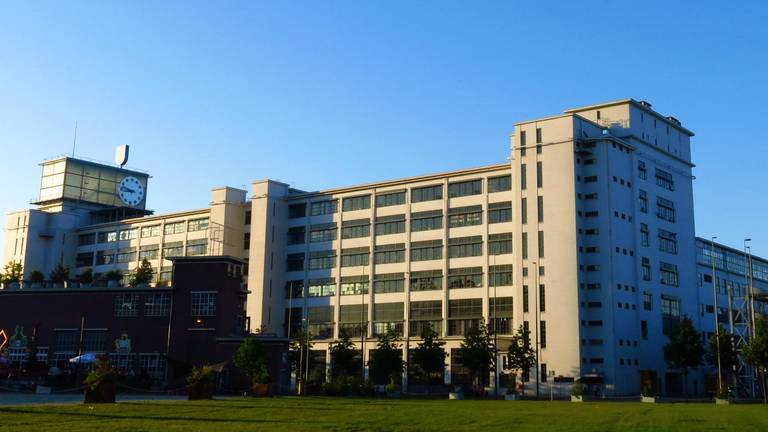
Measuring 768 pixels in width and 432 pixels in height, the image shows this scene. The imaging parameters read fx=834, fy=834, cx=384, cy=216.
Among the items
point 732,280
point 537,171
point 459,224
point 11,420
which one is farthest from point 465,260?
point 11,420

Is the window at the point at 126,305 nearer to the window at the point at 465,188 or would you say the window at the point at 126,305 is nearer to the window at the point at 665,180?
the window at the point at 465,188

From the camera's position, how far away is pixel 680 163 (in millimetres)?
120688

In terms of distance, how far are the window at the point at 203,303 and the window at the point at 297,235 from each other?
3821cm

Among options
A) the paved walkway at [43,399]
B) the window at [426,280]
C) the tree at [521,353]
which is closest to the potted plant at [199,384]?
the paved walkway at [43,399]

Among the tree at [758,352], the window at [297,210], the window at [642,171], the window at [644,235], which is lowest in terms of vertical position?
the tree at [758,352]

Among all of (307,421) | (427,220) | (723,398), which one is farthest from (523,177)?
(307,421)

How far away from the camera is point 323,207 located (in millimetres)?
129000

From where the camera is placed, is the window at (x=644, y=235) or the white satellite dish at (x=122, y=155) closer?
the window at (x=644, y=235)

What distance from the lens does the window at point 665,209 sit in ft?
372

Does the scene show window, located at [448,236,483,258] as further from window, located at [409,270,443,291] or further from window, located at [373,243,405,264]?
window, located at [373,243,405,264]

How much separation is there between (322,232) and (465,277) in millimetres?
26504

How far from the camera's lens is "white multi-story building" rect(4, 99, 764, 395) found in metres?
101

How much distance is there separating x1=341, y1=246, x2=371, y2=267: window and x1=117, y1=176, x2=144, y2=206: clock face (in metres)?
57.4

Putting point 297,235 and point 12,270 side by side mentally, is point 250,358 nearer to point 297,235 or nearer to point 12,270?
point 297,235
